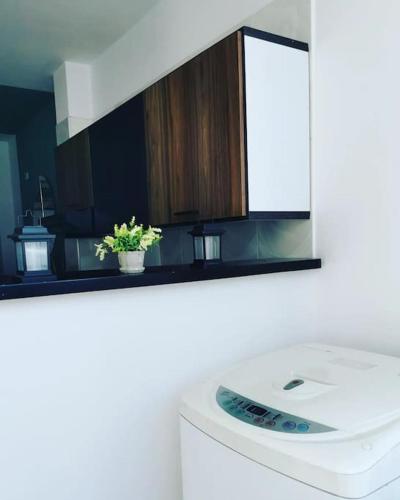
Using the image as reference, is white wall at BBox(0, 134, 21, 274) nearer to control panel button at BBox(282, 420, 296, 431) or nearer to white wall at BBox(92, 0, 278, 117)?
white wall at BBox(92, 0, 278, 117)

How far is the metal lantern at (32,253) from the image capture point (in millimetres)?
1029

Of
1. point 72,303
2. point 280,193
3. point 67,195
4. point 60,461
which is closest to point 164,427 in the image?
point 60,461

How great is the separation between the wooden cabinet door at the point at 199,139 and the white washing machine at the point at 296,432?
614 mm

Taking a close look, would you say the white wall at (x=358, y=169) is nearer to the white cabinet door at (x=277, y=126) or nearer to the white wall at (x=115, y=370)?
the white cabinet door at (x=277, y=126)

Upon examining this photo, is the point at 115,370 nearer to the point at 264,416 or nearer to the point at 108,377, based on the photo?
the point at 108,377

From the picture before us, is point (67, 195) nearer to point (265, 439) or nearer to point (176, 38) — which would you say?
point (176, 38)

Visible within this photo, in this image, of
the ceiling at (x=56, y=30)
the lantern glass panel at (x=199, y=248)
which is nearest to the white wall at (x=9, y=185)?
the ceiling at (x=56, y=30)

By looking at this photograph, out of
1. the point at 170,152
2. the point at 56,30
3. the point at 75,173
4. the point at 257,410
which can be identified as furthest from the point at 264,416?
the point at 56,30

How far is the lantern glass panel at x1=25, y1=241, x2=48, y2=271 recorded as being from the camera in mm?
1039

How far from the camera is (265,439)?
2.47 feet

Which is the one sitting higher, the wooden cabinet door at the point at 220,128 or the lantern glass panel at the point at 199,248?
the wooden cabinet door at the point at 220,128

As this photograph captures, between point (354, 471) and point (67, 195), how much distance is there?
293cm

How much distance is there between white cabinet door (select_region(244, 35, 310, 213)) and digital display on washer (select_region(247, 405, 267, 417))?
27.6 inches

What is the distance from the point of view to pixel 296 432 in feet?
2.45
